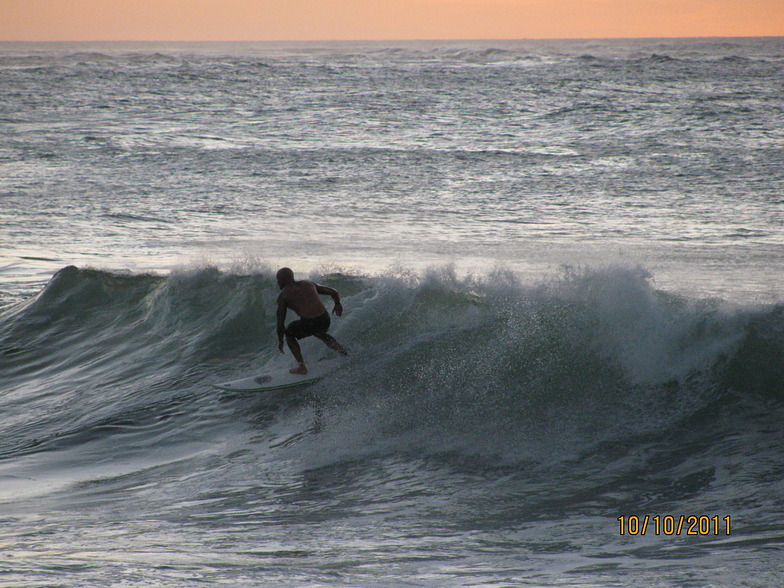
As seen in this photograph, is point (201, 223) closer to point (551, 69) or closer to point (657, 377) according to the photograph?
point (657, 377)

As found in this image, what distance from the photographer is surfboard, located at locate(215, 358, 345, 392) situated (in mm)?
8586

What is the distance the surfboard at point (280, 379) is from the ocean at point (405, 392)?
0.13 metres

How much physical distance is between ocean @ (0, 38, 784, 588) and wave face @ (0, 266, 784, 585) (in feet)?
0.10

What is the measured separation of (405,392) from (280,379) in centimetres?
142

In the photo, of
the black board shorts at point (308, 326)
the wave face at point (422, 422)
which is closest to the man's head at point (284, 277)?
the black board shorts at point (308, 326)

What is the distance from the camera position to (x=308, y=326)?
8359 millimetres

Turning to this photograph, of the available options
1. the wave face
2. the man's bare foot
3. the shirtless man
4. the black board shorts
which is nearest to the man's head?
the shirtless man

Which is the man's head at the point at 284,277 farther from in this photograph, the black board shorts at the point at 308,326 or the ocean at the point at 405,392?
the ocean at the point at 405,392

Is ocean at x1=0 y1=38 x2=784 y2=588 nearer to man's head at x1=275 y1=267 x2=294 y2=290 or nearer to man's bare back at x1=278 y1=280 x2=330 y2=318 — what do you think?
man's bare back at x1=278 y1=280 x2=330 y2=318

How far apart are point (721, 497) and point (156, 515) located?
421 centimetres

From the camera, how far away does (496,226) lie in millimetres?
17062
